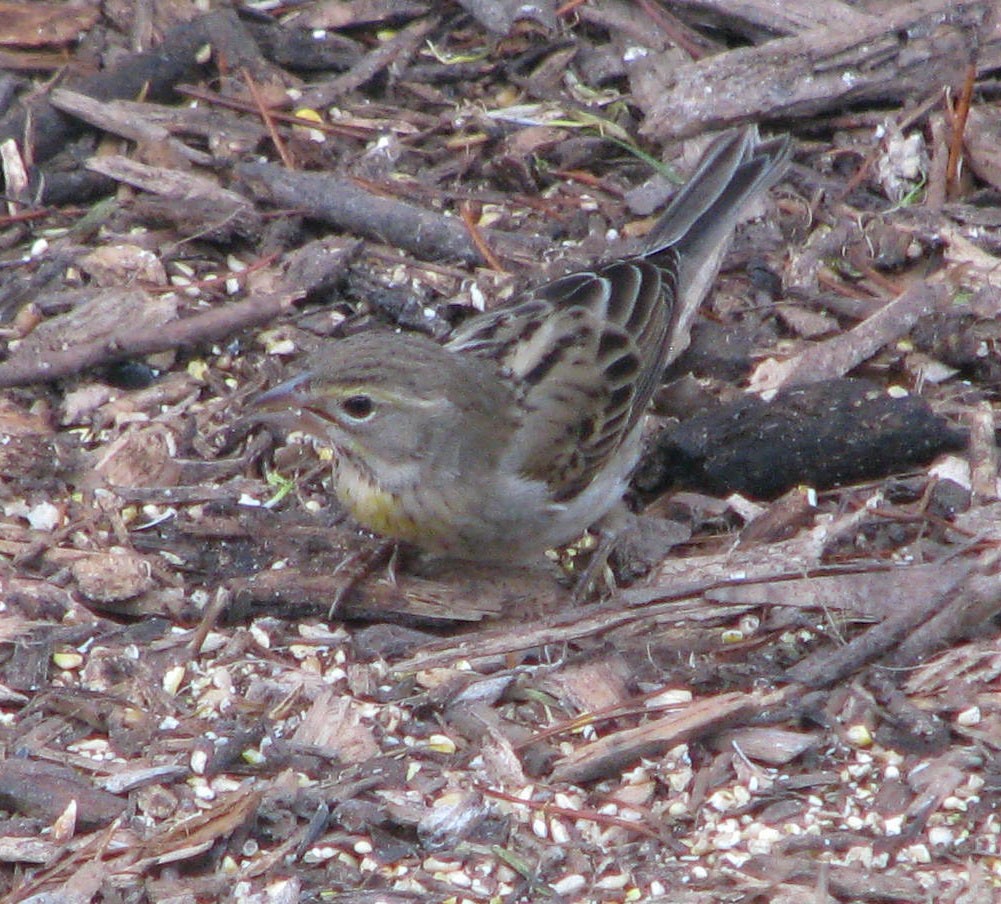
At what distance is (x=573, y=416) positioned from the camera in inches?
272

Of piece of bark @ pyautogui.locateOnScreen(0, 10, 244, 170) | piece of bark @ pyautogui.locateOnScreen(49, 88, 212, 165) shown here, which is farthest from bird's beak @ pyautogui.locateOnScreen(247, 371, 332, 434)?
piece of bark @ pyautogui.locateOnScreen(0, 10, 244, 170)

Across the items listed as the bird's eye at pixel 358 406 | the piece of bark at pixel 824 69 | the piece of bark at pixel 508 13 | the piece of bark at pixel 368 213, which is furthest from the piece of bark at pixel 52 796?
the piece of bark at pixel 508 13

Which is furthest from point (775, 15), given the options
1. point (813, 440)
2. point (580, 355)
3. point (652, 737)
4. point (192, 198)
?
point (652, 737)

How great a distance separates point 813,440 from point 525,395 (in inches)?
45.0

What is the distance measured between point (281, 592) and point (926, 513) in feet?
8.00

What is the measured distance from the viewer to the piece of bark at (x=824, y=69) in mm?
8195

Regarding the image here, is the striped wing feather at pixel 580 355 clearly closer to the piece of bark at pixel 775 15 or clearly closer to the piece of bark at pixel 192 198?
the piece of bark at pixel 192 198

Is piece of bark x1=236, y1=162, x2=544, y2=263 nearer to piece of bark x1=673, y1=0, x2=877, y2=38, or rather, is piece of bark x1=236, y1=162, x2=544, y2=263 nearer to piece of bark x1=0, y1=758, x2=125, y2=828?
piece of bark x1=673, y1=0, x2=877, y2=38

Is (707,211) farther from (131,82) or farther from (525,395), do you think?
(131,82)

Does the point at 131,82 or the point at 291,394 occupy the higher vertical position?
the point at 291,394

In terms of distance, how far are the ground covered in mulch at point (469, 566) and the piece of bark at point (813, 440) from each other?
17 millimetres

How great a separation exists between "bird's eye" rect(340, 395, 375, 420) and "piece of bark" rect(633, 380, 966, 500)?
1.37 meters

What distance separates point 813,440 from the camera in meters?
6.76

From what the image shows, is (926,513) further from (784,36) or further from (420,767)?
(784,36)
